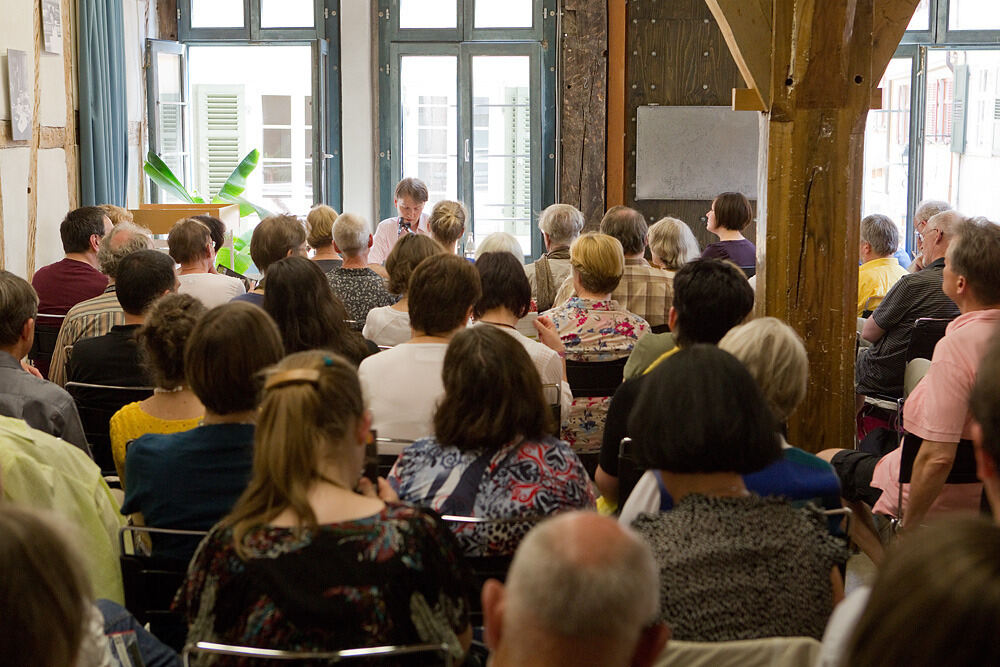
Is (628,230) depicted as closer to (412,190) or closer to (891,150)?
(412,190)

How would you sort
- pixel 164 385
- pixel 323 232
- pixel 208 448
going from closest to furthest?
pixel 208 448 → pixel 164 385 → pixel 323 232

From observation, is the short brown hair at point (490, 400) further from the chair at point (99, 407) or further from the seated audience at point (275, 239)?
the seated audience at point (275, 239)

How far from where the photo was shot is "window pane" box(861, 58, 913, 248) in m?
9.75

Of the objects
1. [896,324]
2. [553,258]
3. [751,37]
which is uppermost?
[751,37]

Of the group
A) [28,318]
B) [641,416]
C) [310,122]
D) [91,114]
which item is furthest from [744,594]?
[310,122]

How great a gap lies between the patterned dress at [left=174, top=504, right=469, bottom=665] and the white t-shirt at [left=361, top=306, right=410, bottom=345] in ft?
8.02

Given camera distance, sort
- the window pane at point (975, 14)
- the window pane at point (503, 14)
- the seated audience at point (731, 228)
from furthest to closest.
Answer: the window pane at point (503, 14) → the window pane at point (975, 14) → the seated audience at point (731, 228)

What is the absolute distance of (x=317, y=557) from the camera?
177 centimetres

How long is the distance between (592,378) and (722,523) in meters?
2.19

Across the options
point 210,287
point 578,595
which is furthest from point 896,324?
point 578,595

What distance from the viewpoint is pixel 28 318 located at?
10.6 feet

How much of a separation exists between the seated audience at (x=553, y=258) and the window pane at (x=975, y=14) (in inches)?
216

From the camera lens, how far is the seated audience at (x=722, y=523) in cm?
176

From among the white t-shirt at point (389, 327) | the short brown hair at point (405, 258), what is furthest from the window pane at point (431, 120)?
the white t-shirt at point (389, 327)
